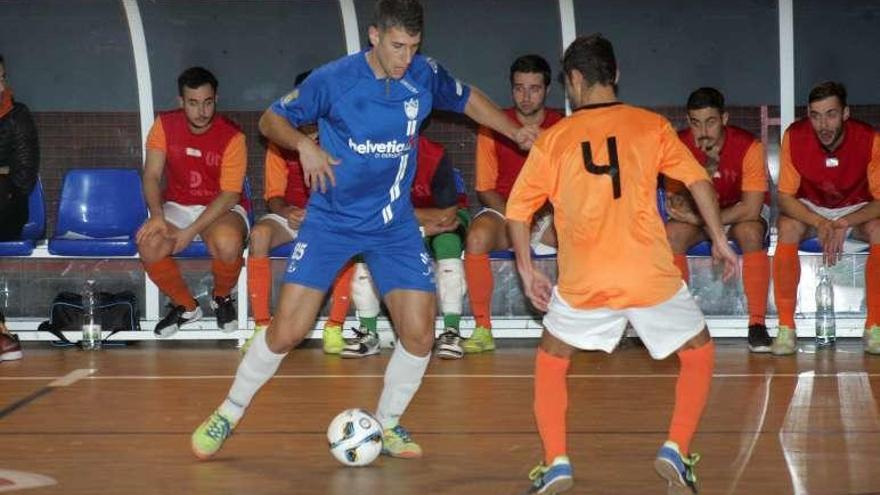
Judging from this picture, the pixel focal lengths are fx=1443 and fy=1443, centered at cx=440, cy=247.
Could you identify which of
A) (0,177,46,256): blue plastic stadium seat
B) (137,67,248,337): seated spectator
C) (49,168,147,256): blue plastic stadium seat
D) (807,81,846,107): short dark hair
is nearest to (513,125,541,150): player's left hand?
(807,81,846,107): short dark hair

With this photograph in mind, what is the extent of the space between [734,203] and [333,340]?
268cm

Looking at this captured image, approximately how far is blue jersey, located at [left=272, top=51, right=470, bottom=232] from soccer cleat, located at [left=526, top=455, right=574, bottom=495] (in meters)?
1.29

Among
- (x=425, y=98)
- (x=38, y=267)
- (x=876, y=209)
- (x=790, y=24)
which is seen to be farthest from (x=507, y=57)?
(x=425, y=98)

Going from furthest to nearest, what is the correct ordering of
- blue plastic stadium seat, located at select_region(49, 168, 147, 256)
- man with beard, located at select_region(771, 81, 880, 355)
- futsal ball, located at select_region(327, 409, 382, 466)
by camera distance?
1. blue plastic stadium seat, located at select_region(49, 168, 147, 256)
2. man with beard, located at select_region(771, 81, 880, 355)
3. futsal ball, located at select_region(327, 409, 382, 466)

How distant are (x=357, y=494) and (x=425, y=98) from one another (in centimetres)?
161

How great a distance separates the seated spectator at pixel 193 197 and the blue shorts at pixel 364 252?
137 inches

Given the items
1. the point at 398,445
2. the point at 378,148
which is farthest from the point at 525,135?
the point at 398,445

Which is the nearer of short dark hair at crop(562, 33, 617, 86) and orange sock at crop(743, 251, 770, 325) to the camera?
short dark hair at crop(562, 33, 617, 86)

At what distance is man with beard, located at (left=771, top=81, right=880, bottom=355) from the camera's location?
8.80 meters

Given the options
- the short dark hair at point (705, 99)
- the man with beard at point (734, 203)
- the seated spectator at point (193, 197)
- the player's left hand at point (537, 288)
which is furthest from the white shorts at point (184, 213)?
the player's left hand at point (537, 288)

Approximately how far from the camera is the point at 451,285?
9.05 metres

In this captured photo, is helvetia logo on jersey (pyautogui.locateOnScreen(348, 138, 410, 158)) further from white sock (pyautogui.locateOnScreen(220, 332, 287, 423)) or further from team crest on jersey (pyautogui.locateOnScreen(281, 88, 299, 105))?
white sock (pyautogui.locateOnScreen(220, 332, 287, 423))

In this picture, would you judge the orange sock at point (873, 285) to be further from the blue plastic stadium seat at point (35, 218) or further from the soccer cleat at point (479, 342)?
the blue plastic stadium seat at point (35, 218)

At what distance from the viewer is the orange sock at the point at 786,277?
8.91 m
